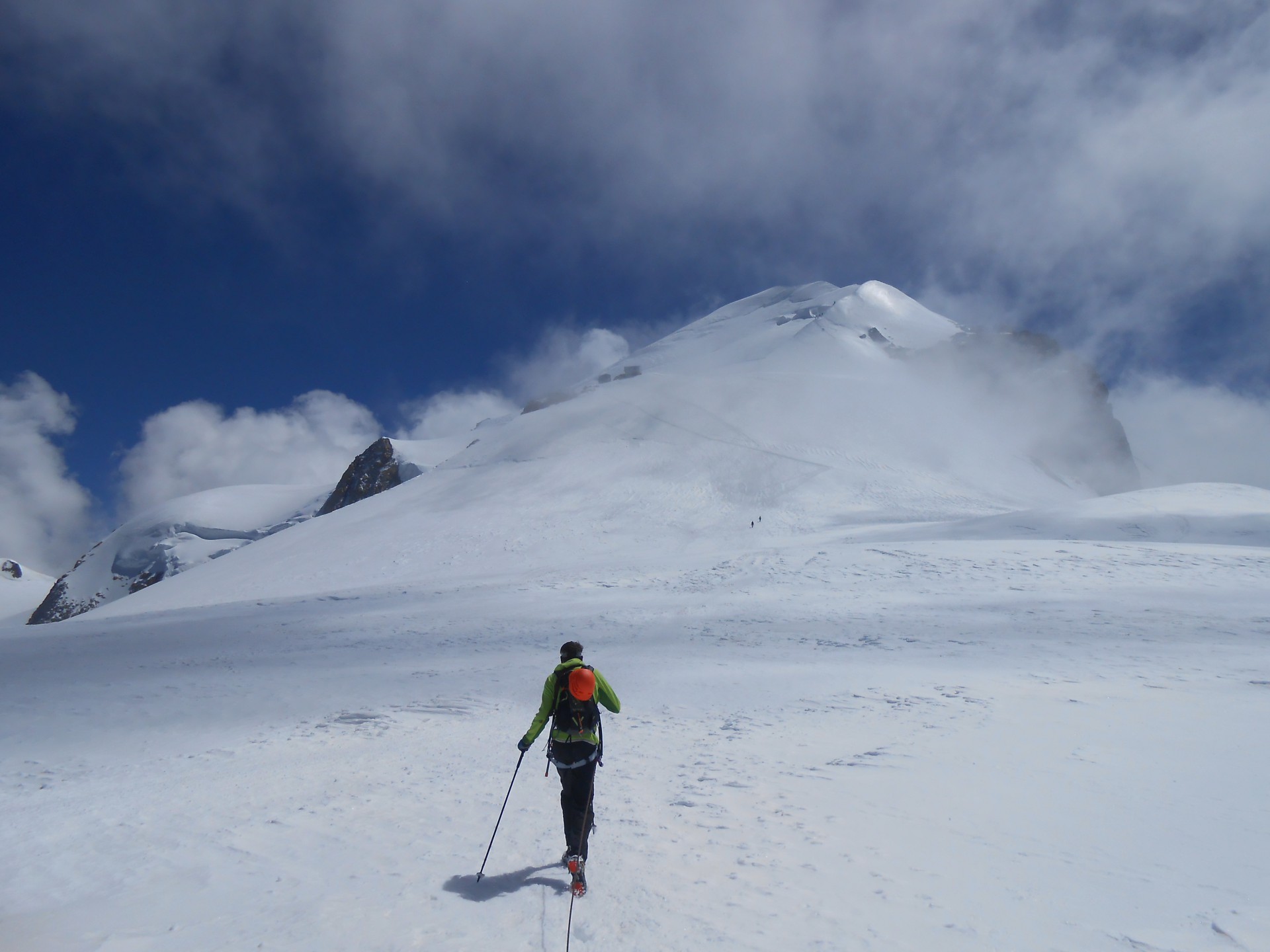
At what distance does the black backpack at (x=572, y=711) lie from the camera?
17.0ft

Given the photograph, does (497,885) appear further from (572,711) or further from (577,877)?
(572,711)

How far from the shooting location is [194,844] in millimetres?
→ 5859

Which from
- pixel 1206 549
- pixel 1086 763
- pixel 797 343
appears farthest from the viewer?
pixel 797 343

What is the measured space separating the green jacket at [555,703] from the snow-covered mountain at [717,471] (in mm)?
23224

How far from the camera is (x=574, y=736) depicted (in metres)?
5.18

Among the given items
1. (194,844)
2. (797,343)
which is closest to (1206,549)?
(194,844)

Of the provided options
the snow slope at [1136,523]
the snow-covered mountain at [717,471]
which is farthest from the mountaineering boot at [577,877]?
the snow slope at [1136,523]

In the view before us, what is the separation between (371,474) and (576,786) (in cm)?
12103

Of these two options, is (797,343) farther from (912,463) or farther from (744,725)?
(744,725)

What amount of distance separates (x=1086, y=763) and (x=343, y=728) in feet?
31.0

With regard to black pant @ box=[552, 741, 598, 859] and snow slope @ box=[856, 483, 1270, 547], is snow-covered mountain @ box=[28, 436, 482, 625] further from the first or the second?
black pant @ box=[552, 741, 598, 859]

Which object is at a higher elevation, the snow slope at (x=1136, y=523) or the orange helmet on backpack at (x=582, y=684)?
the snow slope at (x=1136, y=523)

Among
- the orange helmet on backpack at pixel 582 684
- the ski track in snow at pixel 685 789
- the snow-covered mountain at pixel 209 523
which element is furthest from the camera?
the snow-covered mountain at pixel 209 523

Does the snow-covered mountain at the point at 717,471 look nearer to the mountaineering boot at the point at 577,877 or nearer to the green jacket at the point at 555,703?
the green jacket at the point at 555,703
